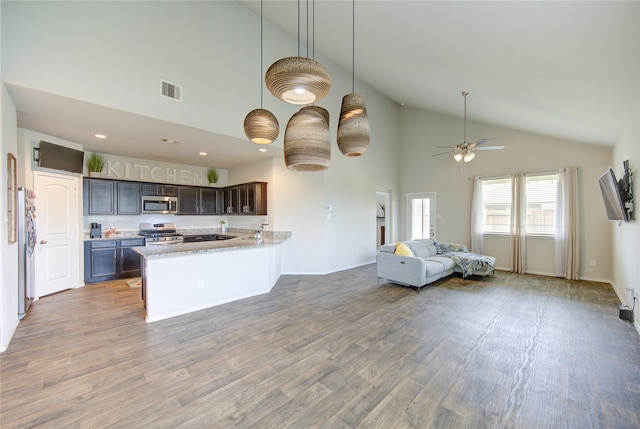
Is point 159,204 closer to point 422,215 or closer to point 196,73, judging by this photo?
point 196,73

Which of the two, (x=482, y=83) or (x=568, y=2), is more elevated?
(x=482, y=83)

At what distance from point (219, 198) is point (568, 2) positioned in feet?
23.5

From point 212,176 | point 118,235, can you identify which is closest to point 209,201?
point 212,176

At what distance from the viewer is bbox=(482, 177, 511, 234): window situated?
6.63m

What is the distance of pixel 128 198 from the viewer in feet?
19.4

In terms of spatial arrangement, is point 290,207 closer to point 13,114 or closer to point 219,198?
point 219,198

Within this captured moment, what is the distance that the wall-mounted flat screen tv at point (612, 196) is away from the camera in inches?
135

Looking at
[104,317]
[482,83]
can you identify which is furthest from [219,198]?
[482,83]

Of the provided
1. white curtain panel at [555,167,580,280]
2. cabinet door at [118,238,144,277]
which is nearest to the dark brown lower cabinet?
cabinet door at [118,238,144,277]

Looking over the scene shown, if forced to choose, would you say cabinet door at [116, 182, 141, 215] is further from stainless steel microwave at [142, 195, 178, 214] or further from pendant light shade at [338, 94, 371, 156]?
pendant light shade at [338, 94, 371, 156]

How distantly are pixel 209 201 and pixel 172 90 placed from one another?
3861mm

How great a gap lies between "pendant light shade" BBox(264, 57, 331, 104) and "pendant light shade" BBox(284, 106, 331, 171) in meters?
0.18

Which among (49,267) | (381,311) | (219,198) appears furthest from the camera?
(219,198)

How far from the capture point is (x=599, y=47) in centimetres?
243
